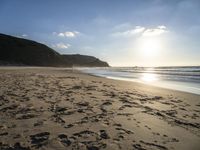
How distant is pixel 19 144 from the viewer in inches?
141

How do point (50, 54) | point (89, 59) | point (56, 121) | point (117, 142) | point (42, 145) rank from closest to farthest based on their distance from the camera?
1. point (42, 145)
2. point (117, 142)
3. point (56, 121)
4. point (50, 54)
5. point (89, 59)

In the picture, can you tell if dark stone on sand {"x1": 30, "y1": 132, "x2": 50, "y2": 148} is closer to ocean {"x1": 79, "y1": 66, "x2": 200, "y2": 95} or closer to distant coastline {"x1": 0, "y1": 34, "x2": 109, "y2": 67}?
ocean {"x1": 79, "y1": 66, "x2": 200, "y2": 95}

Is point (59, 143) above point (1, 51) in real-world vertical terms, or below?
below

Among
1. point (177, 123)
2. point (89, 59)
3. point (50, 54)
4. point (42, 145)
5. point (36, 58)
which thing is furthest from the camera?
point (89, 59)

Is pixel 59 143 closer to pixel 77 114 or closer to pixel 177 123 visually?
pixel 77 114

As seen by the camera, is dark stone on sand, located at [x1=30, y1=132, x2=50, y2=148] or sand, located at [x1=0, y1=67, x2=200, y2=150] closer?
dark stone on sand, located at [x1=30, y1=132, x2=50, y2=148]

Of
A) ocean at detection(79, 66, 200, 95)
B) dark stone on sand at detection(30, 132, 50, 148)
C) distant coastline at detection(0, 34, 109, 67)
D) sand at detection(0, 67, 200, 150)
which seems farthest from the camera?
distant coastline at detection(0, 34, 109, 67)

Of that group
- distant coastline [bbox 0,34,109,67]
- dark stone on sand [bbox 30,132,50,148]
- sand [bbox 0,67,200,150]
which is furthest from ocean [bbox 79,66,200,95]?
distant coastline [bbox 0,34,109,67]

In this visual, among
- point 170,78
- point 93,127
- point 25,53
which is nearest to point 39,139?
point 93,127

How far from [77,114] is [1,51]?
93.1 m

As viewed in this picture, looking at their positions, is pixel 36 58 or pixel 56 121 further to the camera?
pixel 36 58

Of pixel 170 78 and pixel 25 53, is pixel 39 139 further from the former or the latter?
pixel 25 53

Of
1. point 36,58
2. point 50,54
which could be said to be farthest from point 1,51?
point 50,54

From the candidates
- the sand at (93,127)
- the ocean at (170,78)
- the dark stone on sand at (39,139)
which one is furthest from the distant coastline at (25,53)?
the dark stone on sand at (39,139)
